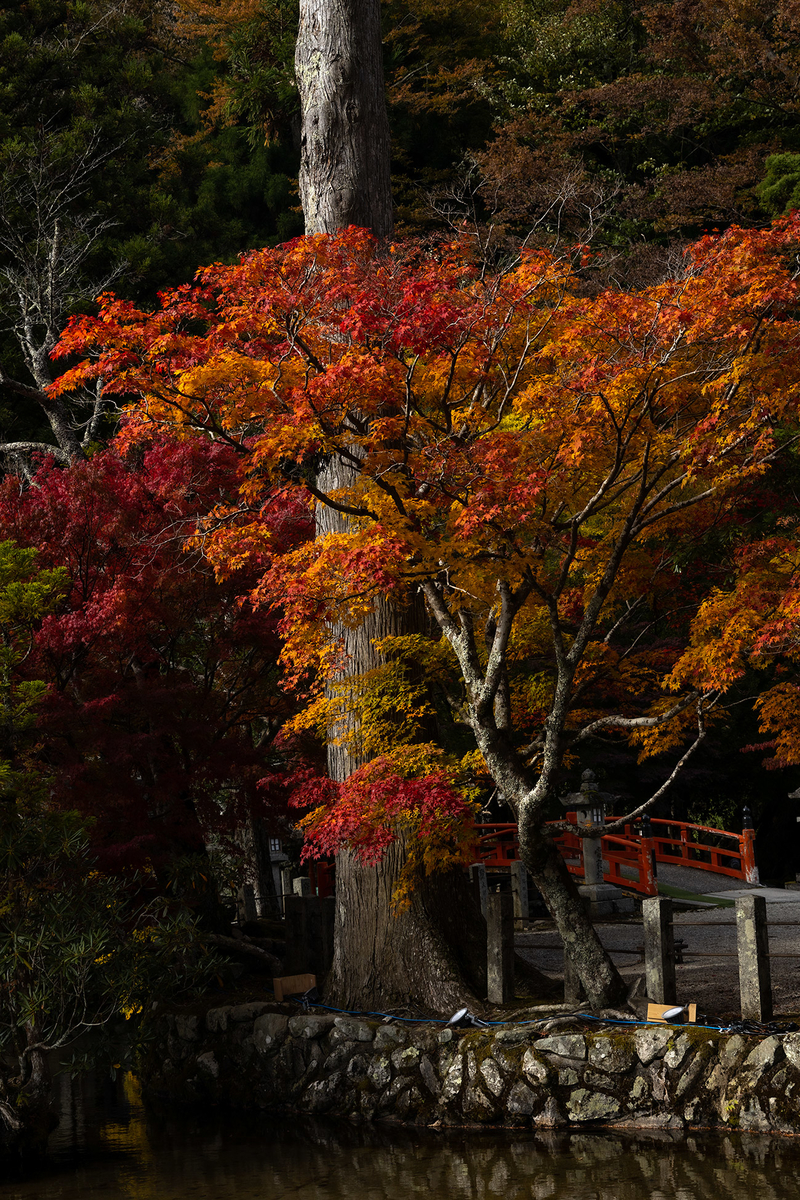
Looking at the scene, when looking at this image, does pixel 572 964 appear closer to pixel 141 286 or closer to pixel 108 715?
pixel 108 715

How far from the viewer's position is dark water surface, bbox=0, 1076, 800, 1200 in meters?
6.89

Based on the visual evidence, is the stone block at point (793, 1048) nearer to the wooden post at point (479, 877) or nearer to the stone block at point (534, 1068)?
the stone block at point (534, 1068)

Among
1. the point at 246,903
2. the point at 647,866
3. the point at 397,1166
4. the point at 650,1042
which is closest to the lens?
the point at 397,1166

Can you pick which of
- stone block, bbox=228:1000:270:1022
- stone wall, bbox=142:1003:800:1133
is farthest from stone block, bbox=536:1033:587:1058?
stone block, bbox=228:1000:270:1022

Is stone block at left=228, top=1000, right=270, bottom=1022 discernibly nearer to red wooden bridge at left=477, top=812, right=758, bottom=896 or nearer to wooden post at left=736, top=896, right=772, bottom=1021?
wooden post at left=736, top=896, right=772, bottom=1021

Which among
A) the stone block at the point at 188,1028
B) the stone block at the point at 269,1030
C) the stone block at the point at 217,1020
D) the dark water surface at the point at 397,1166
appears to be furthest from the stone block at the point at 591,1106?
the stone block at the point at 188,1028

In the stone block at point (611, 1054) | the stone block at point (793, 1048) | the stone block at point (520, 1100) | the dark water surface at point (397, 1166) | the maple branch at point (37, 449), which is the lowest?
the dark water surface at point (397, 1166)

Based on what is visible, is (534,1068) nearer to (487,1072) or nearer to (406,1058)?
(487,1072)

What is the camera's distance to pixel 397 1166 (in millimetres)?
7809

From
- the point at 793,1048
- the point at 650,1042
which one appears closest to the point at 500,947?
the point at 650,1042

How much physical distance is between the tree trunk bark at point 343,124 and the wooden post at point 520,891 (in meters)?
9.09

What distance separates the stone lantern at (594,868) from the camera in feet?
50.9

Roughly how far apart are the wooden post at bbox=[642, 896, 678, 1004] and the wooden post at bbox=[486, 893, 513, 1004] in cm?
129

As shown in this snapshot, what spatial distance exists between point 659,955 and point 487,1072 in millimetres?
1598
